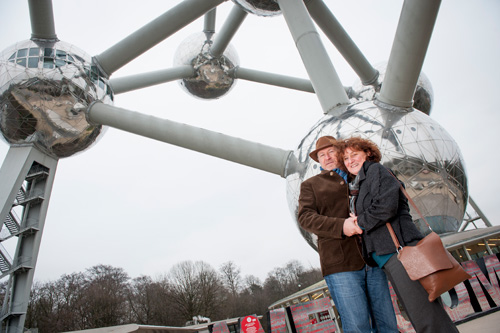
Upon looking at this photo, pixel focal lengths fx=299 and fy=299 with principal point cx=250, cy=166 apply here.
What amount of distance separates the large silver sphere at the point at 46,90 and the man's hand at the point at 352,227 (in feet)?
19.2

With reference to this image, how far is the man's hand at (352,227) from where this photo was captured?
1.81 metres

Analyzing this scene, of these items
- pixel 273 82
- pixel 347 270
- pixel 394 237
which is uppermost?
pixel 273 82

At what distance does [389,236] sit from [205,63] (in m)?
9.36

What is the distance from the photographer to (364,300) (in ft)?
6.04

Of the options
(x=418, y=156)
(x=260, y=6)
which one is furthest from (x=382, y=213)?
(x=260, y=6)

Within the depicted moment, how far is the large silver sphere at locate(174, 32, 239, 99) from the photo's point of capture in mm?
9922

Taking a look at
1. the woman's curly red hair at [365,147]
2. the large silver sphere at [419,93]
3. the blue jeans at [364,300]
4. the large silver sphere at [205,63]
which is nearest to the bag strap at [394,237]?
→ the blue jeans at [364,300]

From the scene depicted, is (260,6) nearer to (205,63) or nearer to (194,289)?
(205,63)

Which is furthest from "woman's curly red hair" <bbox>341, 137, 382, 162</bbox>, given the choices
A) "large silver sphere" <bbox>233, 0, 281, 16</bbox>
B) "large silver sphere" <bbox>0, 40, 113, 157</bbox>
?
"large silver sphere" <bbox>233, 0, 281, 16</bbox>

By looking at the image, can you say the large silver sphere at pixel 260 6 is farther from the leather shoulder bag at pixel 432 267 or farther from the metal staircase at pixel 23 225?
the leather shoulder bag at pixel 432 267

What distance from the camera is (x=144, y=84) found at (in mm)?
7660

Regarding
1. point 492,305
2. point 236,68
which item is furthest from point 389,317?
point 236,68

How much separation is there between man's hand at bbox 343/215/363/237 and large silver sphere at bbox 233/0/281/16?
6.42 m

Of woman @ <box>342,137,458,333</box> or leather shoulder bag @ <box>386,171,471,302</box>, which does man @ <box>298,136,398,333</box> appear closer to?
woman @ <box>342,137,458,333</box>
